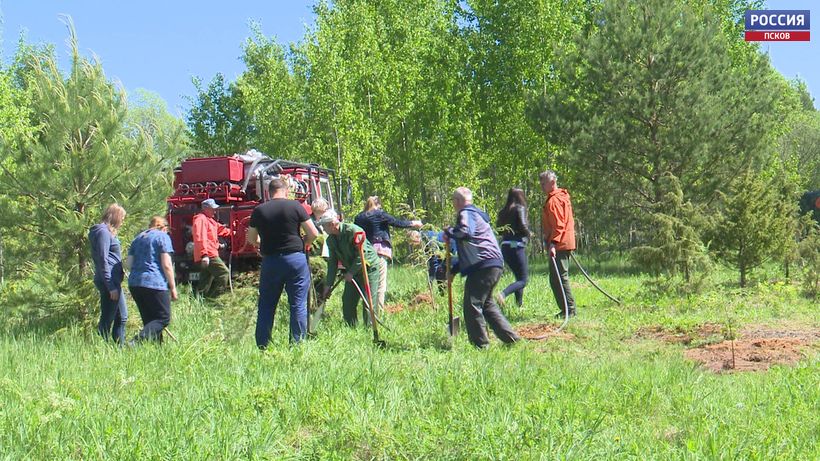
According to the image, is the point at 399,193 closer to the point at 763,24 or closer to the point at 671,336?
the point at 763,24

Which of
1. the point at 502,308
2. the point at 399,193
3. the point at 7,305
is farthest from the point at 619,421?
the point at 399,193

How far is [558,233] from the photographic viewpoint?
31.9 ft

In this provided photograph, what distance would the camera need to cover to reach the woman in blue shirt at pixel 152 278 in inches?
290

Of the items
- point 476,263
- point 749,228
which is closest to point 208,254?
point 476,263

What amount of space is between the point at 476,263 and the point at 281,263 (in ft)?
6.10

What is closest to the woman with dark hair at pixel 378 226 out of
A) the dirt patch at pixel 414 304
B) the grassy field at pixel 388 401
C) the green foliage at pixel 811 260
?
the dirt patch at pixel 414 304

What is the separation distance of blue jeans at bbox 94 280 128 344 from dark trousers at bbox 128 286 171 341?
15.8 inches

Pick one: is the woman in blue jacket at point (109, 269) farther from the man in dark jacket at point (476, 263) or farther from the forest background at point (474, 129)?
the man in dark jacket at point (476, 263)

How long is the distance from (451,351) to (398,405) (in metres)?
2.29

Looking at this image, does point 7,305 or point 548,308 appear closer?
point 7,305

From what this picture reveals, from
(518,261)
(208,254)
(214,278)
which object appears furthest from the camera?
(214,278)

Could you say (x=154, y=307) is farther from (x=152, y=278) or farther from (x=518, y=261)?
(x=518, y=261)

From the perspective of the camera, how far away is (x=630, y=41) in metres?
18.0

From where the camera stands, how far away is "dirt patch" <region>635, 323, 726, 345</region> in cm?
805
